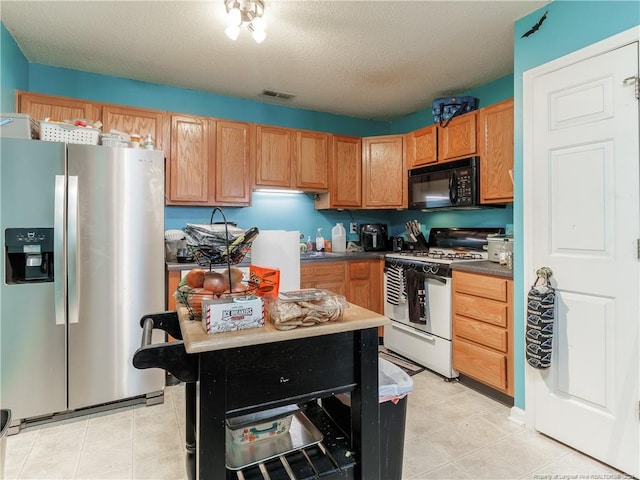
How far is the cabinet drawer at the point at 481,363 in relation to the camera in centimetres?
233

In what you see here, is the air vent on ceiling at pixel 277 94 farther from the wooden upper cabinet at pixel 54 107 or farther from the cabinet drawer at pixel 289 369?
the cabinet drawer at pixel 289 369

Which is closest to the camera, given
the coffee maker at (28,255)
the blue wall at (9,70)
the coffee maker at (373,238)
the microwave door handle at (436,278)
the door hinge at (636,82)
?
the door hinge at (636,82)

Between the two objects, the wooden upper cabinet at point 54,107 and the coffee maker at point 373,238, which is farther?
the coffee maker at point 373,238

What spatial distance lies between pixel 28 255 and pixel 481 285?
300cm

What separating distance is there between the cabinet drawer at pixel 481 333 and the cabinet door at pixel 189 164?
2.42m

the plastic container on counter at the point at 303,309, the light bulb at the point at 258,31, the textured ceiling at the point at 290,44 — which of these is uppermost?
the textured ceiling at the point at 290,44

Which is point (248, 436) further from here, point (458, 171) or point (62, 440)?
point (458, 171)

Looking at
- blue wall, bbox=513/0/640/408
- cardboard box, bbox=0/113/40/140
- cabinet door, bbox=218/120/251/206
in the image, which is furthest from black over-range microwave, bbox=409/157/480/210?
cardboard box, bbox=0/113/40/140

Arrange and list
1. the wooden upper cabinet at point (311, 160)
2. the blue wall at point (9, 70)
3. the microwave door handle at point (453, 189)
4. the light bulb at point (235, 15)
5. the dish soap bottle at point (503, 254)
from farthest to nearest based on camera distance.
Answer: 1. the wooden upper cabinet at point (311, 160)
2. the microwave door handle at point (453, 189)
3. the dish soap bottle at point (503, 254)
4. the blue wall at point (9, 70)
5. the light bulb at point (235, 15)

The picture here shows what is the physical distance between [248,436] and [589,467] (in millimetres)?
1795

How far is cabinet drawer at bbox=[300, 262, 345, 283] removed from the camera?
325 cm

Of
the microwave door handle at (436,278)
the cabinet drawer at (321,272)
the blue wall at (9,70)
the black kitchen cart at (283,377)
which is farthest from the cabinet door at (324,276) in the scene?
the blue wall at (9,70)

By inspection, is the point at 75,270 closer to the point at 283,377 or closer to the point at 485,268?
the point at 283,377

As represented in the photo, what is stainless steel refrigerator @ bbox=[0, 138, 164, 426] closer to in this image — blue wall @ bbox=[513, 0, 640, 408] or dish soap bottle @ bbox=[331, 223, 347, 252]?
dish soap bottle @ bbox=[331, 223, 347, 252]
